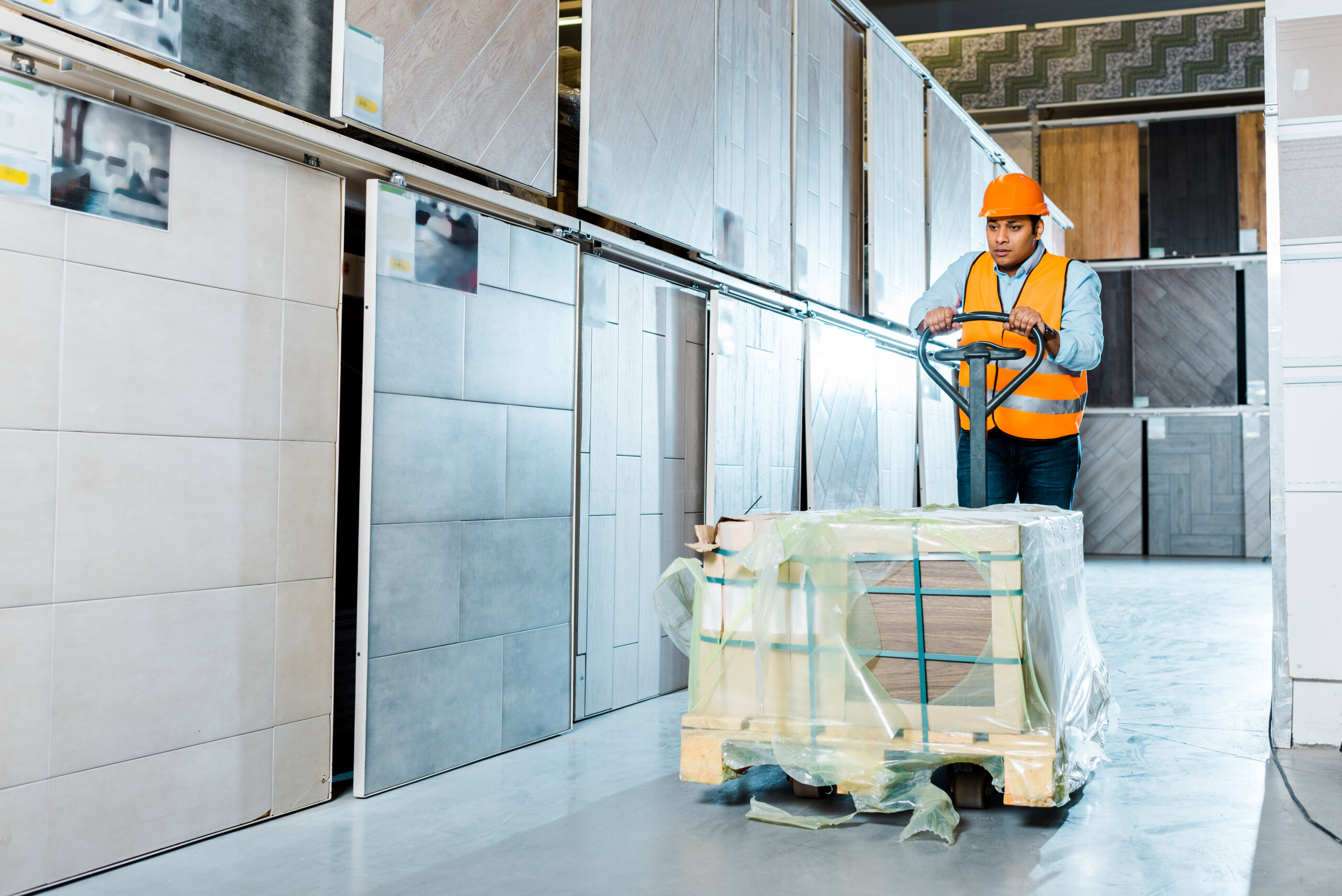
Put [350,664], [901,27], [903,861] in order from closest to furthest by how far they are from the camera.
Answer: [903,861], [350,664], [901,27]

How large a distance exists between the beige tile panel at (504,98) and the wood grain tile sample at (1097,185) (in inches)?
391

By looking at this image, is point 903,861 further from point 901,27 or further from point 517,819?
point 901,27

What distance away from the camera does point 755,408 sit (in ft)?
17.4

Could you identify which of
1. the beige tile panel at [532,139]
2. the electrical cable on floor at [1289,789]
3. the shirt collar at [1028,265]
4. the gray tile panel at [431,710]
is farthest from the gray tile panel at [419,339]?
the electrical cable on floor at [1289,789]

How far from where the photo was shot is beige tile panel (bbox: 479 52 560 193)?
139 inches

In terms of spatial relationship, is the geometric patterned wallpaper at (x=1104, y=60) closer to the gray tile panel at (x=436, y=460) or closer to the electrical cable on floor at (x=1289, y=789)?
the electrical cable on floor at (x=1289, y=789)

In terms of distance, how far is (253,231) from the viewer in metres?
2.77

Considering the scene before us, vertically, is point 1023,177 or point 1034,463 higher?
point 1023,177

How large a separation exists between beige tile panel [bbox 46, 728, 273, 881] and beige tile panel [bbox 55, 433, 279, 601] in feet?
1.29

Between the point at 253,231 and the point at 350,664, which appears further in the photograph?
the point at 350,664

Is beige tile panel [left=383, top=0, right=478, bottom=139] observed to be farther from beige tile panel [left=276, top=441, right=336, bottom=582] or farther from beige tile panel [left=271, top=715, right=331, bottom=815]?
beige tile panel [left=271, top=715, right=331, bottom=815]

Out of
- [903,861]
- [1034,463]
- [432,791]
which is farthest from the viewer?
[1034,463]

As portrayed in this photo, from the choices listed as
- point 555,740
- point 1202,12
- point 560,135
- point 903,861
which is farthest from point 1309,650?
point 1202,12

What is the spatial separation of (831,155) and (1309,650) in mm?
3739
